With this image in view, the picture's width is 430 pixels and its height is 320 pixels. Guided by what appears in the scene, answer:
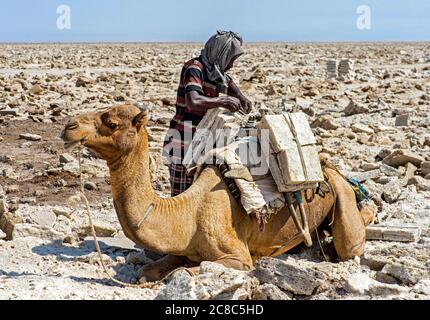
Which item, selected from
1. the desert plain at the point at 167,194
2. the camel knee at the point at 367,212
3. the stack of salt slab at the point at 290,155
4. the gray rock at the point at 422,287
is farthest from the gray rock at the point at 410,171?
the gray rock at the point at 422,287

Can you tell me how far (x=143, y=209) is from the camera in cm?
538

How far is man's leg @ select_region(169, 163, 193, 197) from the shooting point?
21.3 ft

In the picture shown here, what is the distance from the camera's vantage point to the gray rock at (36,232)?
6.92 meters

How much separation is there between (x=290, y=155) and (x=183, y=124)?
1.06 metres

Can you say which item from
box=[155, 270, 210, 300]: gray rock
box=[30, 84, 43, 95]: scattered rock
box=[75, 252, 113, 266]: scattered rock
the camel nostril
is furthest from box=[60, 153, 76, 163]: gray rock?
box=[30, 84, 43, 95]: scattered rock

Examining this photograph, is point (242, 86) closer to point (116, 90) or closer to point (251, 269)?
point (116, 90)

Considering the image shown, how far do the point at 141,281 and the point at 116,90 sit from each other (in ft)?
50.5

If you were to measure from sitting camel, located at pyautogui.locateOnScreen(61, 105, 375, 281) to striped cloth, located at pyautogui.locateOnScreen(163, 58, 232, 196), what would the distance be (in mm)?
641

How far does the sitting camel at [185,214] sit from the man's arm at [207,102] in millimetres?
510

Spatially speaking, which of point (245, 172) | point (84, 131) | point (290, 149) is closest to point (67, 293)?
point (84, 131)

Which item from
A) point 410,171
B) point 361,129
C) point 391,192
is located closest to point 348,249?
point 391,192

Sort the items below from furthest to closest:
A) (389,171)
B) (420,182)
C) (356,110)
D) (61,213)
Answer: (356,110)
(389,171)
(420,182)
(61,213)

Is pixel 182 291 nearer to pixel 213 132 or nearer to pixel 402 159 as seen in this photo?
pixel 213 132

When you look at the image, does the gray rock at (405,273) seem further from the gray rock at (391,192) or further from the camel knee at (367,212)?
the gray rock at (391,192)
